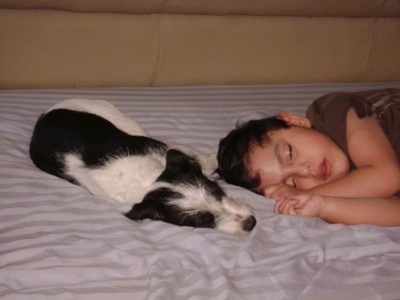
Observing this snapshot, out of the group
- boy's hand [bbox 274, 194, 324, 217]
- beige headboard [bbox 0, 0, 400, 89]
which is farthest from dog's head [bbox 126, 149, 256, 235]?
beige headboard [bbox 0, 0, 400, 89]

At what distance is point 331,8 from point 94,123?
5.07ft

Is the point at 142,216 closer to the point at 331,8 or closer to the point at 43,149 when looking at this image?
the point at 43,149

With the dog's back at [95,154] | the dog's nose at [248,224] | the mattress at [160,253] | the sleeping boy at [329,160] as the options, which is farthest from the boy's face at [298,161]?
the dog's back at [95,154]

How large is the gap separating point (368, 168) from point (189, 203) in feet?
2.00

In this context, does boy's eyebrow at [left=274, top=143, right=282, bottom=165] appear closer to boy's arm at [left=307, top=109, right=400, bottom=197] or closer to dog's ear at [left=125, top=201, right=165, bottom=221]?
boy's arm at [left=307, top=109, right=400, bottom=197]

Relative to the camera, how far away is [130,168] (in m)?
1.82

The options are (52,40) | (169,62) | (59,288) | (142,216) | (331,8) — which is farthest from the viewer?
(331,8)

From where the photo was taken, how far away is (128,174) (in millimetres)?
1805

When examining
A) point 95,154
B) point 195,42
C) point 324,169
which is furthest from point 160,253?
point 195,42

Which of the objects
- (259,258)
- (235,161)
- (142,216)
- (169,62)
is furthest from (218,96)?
(259,258)

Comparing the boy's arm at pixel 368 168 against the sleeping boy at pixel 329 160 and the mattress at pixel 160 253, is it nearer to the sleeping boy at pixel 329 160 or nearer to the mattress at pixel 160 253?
the sleeping boy at pixel 329 160

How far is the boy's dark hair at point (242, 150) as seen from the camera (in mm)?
1853

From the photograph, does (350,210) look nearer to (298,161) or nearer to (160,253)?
(298,161)

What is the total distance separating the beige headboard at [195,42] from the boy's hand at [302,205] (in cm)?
116
